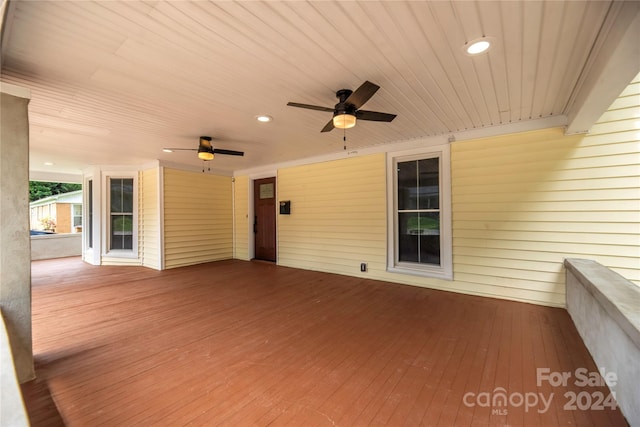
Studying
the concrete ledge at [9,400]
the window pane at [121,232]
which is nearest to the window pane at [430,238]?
the concrete ledge at [9,400]

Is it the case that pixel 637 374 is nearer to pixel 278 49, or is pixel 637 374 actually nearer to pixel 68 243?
pixel 278 49

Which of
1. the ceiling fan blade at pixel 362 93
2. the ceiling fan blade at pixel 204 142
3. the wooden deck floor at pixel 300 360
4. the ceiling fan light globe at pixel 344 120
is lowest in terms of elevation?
the wooden deck floor at pixel 300 360

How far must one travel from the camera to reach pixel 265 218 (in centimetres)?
680

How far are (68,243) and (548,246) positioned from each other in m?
11.7

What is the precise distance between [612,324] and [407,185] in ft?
10.1

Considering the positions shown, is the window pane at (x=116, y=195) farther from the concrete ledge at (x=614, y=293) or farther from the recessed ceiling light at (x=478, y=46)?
the concrete ledge at (x=614, y=293)

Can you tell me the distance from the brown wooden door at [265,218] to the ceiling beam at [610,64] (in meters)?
5.52

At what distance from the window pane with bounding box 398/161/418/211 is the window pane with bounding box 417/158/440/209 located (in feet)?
Answer: 0.25

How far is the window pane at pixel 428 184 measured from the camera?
169 inches

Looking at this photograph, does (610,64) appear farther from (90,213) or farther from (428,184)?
(90,213)

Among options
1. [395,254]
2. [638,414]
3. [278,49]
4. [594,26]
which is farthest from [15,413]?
[395,254]

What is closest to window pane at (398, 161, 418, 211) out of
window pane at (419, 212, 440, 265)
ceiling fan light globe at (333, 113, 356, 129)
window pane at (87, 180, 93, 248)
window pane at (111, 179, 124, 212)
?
window pane at (419, 212, 440, 265)

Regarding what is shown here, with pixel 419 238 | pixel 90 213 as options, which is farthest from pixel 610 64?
pixel 90 213

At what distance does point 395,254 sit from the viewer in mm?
4680
